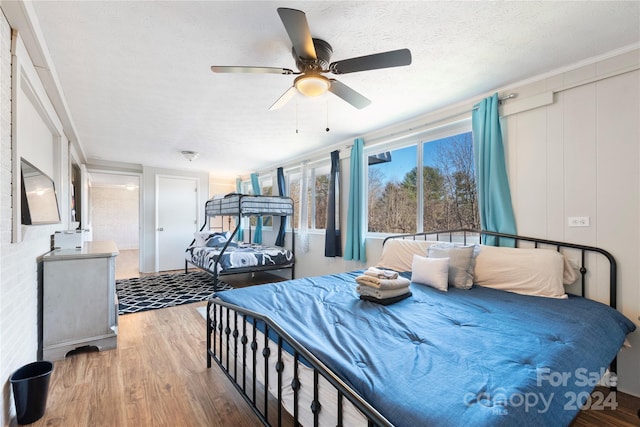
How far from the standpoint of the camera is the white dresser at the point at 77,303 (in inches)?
90.0

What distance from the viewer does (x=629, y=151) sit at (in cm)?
187

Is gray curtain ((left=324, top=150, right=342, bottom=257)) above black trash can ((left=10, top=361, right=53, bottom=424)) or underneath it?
above

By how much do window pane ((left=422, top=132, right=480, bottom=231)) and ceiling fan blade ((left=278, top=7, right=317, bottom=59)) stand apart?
6.77 ft

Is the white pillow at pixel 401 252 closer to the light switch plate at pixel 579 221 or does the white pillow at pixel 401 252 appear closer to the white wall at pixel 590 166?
the white wall at pixel 590 166

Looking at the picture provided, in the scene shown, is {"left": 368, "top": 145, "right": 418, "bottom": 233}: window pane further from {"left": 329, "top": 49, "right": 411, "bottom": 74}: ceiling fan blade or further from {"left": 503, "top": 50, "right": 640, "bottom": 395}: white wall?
{"left": 329, "top": 49, "right": 411, "bottom": 74}: ceiling fan blade

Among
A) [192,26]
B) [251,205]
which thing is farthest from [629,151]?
[251,205]

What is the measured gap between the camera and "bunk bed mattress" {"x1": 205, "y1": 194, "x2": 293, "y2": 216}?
4445 millimetres

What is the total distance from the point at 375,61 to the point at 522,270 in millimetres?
1902

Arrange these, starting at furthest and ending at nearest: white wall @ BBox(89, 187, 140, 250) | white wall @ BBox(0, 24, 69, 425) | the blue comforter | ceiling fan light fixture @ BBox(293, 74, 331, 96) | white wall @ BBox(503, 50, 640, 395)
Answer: white wall @ BBox(89, 187, 140, 250) < white wall @ BBox(503, 50, 640, 395) < ceiling fan light fixture @ BBox(293, 74, 331, 96) < white wall @ BBox(0, 24, 69, 425) < the blue comforter

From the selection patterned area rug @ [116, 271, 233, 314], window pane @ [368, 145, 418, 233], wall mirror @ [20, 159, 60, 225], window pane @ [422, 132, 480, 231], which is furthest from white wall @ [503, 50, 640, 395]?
patterned area rug @ [116, 271, 233, 314]

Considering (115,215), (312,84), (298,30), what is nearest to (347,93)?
(312,84)

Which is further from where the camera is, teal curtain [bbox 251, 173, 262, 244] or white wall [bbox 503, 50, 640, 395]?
teal curtain [bbox 251, 173, 262, 244]

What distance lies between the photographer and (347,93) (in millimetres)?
1998

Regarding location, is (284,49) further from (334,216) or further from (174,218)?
(174,218)
